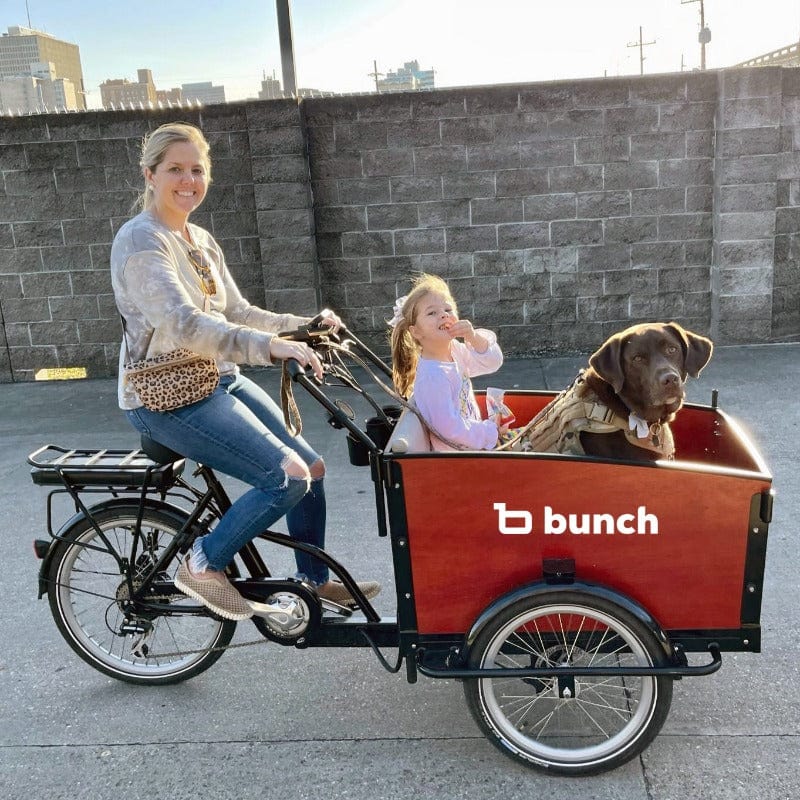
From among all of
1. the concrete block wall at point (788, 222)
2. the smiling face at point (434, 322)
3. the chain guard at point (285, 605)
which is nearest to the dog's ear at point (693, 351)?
the smiling face at point (434, 322)

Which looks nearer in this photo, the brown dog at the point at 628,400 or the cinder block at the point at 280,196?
the brown dog at the point at 628,400

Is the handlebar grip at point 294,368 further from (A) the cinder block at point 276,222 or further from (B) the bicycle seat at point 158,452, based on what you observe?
(A) the cinder block at point 276,222

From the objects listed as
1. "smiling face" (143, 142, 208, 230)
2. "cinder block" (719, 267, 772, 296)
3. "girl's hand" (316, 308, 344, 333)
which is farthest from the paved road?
"cinder block" (719, 267, 772, 296)

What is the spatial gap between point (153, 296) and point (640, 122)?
5939mm

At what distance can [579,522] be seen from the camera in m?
2.44

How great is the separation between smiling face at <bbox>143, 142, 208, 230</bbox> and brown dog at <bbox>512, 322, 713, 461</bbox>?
Result: 1.40 m

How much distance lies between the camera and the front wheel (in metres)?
2.48

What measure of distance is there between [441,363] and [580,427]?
0.55 metres

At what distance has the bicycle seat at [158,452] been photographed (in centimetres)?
291

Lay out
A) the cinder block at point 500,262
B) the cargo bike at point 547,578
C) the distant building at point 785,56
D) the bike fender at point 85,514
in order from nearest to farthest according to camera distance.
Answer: the cargo bike at point 547,578 < the bike fender at point 85,514 < the cinder block at point 500,262 < the distant building at point 785,56

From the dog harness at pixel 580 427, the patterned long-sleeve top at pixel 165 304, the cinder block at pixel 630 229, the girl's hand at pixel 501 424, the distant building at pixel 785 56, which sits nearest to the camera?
the patterned long-sleeve top at pixel 165 304

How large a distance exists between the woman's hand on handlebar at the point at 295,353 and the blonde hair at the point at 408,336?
67cm

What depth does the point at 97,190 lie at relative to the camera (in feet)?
25.1

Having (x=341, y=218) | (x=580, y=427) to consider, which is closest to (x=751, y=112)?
(x=341, y=218)
